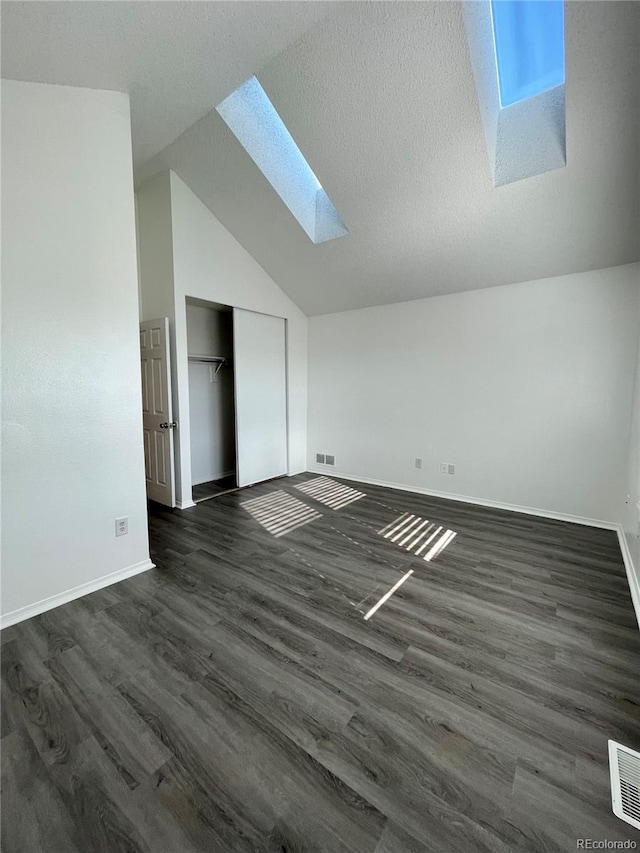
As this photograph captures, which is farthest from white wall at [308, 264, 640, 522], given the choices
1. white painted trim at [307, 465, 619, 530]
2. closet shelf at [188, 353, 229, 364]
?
closet shelf at [188, 353, 229, 364]

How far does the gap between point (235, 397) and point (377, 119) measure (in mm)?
3018

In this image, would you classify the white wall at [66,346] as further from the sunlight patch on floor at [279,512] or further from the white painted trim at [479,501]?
the white painted trim at [479,501]

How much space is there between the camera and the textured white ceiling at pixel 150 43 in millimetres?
1745

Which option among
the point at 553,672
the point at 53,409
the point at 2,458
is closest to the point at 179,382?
the point at 53,409

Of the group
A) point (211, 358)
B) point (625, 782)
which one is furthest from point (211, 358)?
point (625, 782)

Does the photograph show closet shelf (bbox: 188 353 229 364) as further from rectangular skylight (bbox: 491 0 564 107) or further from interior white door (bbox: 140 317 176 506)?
rectangular skylight (bbox: 491 0 564 107)

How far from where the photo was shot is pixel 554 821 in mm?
1082

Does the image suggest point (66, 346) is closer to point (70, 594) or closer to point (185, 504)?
point (70, 594)

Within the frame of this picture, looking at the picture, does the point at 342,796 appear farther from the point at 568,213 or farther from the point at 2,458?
the point at 568,213

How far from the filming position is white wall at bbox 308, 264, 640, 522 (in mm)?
3268

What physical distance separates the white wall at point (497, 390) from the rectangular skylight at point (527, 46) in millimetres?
1605

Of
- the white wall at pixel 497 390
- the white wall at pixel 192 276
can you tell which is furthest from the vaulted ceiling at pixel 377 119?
the white wall at pixel 497 390

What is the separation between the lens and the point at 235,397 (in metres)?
4.40

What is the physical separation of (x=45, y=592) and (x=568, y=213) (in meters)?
4.66
